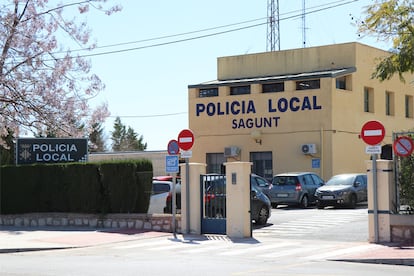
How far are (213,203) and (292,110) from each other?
18.8 meters

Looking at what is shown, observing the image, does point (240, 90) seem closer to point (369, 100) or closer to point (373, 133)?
point (369, 100)

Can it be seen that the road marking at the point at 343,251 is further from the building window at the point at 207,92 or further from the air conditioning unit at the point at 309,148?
the building window at the point at 207,92

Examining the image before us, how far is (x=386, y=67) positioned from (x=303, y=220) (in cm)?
630

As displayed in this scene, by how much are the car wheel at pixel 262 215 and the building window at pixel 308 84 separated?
16.6m

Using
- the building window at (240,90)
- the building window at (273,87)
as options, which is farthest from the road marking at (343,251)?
the building window at (240,90)

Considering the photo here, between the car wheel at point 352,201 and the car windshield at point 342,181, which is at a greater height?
the car windshield at point 342,181

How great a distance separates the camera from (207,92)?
41000 mm

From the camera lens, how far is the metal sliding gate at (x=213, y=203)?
774 inches

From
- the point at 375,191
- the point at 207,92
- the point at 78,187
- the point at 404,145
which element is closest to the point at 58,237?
the point at 78,187

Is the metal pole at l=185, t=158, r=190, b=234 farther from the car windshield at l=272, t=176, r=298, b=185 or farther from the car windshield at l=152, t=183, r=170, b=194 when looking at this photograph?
the car windshield at l=272, t=176, r=298, b=185

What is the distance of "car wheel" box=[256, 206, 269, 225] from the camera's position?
21.7 m

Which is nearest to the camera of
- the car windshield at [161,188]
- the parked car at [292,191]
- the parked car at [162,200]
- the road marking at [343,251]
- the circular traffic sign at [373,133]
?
the road marking at [343,251]

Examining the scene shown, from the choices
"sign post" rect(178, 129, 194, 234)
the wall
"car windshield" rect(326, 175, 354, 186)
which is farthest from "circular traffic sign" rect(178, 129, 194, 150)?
"car windshield" rect(326, 175, 354, 186)

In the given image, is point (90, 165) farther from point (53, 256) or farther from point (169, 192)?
point (53, 256)
